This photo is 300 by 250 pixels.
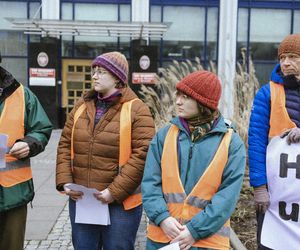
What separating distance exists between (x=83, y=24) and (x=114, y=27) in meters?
1.02

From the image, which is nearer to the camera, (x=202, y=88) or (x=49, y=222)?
(x=202, y=88)

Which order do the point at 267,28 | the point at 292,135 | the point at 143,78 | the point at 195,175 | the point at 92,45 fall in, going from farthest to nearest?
the point at 267,28 < the point at 92,45 < the point at 143,78 < the point at 292,135 < the point at 195,175

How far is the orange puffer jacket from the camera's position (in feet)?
10.6

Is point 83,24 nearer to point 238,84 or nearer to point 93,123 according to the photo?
point 238,84

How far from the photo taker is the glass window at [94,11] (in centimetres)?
1780

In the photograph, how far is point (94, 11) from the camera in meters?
17.8

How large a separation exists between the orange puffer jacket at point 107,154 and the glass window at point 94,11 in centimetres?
1505

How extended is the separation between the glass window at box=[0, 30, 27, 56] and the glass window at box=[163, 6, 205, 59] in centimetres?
522

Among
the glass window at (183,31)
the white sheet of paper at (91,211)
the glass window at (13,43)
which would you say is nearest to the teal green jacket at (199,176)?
the white sheet of paper at (91,211)

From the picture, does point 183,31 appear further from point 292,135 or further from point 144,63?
point 292,135

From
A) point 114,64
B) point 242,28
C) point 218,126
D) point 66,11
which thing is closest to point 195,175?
point 218,126

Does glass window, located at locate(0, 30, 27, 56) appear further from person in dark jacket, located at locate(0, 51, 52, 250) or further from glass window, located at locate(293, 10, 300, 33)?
person in dark jacket, located at locate(0, 51, 52, 250)

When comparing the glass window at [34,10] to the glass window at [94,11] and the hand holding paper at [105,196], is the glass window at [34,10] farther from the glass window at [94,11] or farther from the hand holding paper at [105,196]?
the hand holding paper at [105,196]

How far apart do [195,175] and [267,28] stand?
16373 mm
